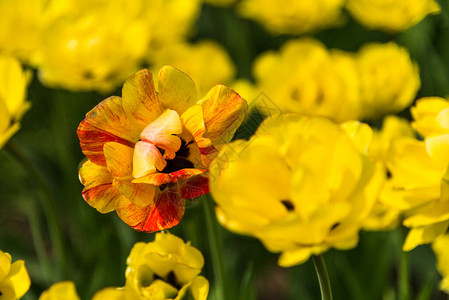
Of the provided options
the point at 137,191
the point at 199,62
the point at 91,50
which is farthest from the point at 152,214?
the point at 199,62

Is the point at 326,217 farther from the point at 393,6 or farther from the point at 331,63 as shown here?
the point at 393,6

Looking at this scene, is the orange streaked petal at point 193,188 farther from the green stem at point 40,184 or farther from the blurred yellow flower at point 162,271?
the green stem at point 40,184

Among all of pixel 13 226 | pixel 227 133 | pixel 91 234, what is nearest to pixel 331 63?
pixel 91 234

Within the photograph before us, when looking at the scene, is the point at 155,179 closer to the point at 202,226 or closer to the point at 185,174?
the point at 185,174

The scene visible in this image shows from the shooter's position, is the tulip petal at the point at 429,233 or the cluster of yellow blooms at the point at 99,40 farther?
the cluster of yellow blooms at the point at 99,40

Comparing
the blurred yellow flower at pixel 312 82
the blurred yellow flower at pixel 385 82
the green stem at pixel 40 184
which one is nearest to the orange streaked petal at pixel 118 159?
the green stem at pixel 40 184

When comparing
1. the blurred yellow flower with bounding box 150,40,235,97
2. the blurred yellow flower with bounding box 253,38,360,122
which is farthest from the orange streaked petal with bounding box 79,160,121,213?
the blurred yellow flower with bounding box 150,40,235,97
